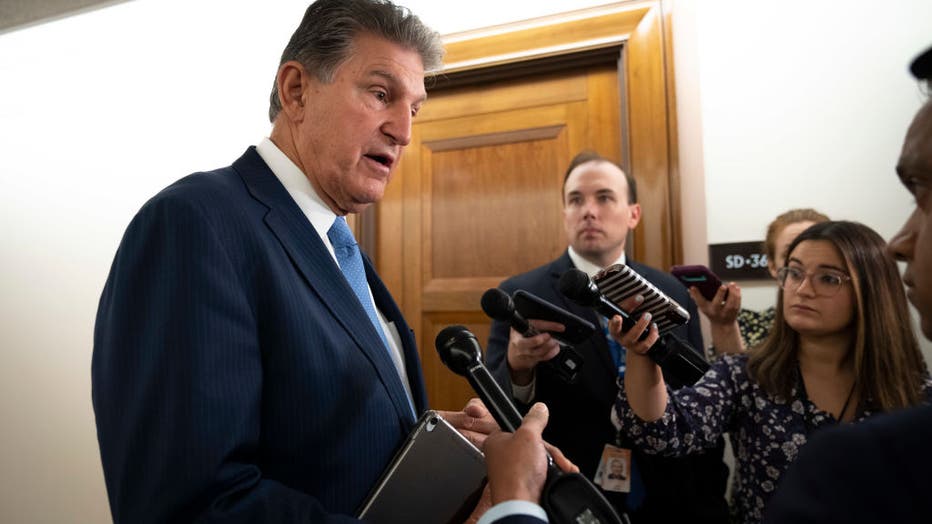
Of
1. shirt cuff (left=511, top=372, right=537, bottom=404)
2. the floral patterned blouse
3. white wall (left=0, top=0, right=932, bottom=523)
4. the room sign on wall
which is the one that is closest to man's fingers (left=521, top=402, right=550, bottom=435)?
the floral patterned blouse

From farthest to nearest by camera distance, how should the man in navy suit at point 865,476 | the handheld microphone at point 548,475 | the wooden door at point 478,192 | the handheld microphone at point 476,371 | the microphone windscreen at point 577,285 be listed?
the wooden door at point 478,192 → the microphone windscreen at point 577,285 → the handheld microphone at point 476,371 → the handheld microphone at point 548,475 → the man in navy suit at point 865,476

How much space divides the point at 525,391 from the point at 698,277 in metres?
0.53

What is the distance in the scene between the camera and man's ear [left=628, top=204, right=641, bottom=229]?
183cm

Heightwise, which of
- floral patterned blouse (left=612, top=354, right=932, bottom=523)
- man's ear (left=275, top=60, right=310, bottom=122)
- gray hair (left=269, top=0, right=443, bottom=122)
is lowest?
floral patterned blouse (left=612, top=354, right=932, bottom=523)

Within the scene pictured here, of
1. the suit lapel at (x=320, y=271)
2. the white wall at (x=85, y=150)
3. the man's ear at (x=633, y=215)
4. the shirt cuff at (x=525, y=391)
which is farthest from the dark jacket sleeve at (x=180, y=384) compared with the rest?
the white wall at (x=85, y=150)

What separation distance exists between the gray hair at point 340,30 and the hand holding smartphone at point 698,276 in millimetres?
899

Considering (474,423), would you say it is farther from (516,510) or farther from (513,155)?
(513,155)

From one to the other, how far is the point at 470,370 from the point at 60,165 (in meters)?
2.82

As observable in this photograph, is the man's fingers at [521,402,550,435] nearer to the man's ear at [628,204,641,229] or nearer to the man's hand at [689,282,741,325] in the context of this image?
the man's hand at [689,282,741,325]

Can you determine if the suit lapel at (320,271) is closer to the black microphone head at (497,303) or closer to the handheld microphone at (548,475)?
the handheld microphone at (548,475)

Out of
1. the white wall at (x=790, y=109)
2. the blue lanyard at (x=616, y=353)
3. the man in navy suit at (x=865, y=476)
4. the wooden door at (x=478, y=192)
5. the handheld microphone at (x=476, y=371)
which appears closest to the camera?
the man in navy suit at (x=865, y=476)

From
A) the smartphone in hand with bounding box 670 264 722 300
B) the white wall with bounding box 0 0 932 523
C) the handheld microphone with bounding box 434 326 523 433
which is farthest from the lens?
the white wall with bounding box 0 0 932 523

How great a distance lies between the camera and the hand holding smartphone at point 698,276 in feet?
4.85

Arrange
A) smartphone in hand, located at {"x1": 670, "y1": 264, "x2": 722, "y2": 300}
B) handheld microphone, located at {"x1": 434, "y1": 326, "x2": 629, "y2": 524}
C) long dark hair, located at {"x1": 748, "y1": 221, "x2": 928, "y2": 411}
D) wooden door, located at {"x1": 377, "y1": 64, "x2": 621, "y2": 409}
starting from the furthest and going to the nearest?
wooden door, located at {"x1": 377, "y1": 64, "x2": 621, "y2": 409}
smartphone in hand, located at {"x1": 670, "y1": 264, "x2": 722, "y2": 300}
long dark hair, located at {"x1": 748, "y1": 221, "x2": 928, "y2": 411}
handheld microphone, located at {"x1": 434, "y1": 326, "x2": 629, "y2": 524}
